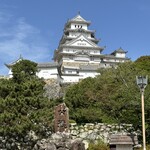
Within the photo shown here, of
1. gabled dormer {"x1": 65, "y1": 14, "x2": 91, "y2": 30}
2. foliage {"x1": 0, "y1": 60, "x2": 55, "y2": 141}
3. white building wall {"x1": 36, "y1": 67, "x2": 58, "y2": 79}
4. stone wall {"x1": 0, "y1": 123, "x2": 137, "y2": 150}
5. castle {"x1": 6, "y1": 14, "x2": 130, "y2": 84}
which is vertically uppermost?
gabled dormer {"x1": 65, "y1": 14, "x2": 91, "y2": 30}

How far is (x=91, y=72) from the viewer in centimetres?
6234

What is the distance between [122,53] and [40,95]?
51105 mm

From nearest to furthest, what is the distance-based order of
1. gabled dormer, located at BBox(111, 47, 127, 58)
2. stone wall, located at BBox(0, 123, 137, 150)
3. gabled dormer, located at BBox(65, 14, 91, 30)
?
stone wall, located at BBox(0, 123, 137, 150)
gabled dormer, located at BBox(111, 47, 127, 58)
gabled dormer, located at BBox(65, 14, 91, 30)

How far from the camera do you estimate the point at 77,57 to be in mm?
67875

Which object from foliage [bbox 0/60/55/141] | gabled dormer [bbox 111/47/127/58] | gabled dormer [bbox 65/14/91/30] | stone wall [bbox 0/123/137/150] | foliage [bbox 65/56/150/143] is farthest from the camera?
gabled dormer [bbox 65/14/91/30]

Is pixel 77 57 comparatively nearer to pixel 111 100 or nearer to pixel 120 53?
pixel 120 53

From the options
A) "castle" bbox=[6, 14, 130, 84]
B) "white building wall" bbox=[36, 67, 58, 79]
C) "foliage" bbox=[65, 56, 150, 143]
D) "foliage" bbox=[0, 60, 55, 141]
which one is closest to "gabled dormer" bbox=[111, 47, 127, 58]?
"castle" bbox=[6, 14, 130, 84]

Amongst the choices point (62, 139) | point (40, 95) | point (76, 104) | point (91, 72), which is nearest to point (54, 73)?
point (91, 72)

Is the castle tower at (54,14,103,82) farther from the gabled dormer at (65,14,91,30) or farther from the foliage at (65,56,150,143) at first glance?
the foliage at (65,56,150,143)

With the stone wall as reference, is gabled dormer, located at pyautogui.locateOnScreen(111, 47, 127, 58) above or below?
above

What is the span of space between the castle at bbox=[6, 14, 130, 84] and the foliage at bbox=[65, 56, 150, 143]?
2077cm

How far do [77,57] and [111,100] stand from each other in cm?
3945

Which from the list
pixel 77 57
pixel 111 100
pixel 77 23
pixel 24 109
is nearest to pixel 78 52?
pixel 77 57

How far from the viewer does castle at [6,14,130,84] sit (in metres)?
62.3
